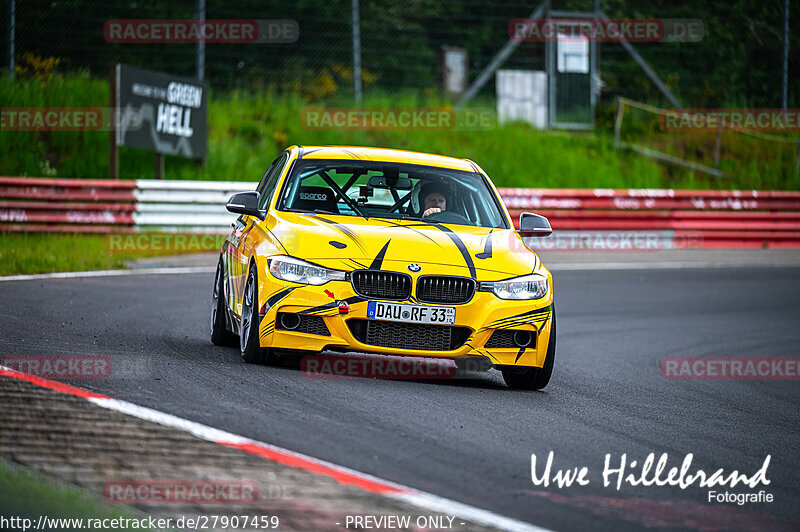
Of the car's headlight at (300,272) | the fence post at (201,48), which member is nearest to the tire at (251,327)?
the car's headlight at (300,272)

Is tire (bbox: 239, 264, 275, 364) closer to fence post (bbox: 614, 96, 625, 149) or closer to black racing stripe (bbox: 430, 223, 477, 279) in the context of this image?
black racing stripe (bbox: 430, 223, 477, 279)

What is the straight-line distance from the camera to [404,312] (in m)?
8.42

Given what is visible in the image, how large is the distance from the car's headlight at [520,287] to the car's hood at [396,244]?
0.06m

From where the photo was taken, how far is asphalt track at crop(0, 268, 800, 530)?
18.3 feet

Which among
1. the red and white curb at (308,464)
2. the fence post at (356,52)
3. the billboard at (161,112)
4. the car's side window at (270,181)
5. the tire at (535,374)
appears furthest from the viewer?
the fence post at (356,52)

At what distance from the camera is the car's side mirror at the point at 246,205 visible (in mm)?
9492

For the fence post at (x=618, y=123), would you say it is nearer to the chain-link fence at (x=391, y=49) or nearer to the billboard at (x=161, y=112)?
the chain-link fence at (x=391, y=49)

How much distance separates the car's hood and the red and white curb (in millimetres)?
2122

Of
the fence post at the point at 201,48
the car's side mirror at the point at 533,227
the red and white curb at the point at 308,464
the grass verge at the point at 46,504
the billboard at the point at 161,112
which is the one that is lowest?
the red and white curb at the point at 308,464

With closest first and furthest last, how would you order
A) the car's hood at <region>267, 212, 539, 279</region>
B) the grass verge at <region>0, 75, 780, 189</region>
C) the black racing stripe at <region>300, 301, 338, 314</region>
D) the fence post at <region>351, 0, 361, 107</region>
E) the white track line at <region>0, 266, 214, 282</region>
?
the black racing stripe at <region>300, 301, 338, 314</region> → the car's hood at <region>267, 212, 539, 279</region> → the white track line at <region>0, 266, 214, 282</region> → the grass verge at <region>0, 75, 780, 189</region> → the fence post at <region>351, 0, 361, 107</region>

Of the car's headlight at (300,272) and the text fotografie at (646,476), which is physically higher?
the car's headlight at (300,272)

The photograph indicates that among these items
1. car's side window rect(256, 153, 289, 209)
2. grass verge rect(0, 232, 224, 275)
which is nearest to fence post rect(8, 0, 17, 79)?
grass verge rect(0, 232, 224, 275)

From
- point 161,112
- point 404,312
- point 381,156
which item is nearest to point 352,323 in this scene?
point 404,312

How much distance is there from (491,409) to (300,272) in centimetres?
159
